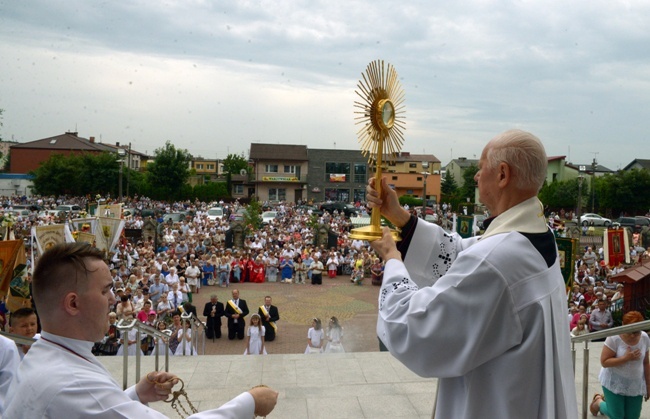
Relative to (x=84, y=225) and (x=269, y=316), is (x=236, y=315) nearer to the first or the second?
(x=269, y=316)

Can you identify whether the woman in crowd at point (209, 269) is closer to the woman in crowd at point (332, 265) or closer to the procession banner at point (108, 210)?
the procession banner at point (108, 210)

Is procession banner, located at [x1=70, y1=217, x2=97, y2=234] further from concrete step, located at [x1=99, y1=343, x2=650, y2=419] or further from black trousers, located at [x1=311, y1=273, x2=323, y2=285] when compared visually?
concrete step, located at [x1=99, y1=343, x2=650, y2=419]

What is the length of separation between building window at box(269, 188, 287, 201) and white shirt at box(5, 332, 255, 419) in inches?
2536

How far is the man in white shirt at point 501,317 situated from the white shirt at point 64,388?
2.71 feet

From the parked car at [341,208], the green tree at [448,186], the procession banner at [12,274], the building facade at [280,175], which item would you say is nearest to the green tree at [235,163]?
the building facade at [280,175]

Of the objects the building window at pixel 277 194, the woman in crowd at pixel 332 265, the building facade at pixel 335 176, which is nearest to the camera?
the woman in crowd at pixel 332 265

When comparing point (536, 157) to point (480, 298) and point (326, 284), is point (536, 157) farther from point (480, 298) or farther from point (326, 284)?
point (326, 284)

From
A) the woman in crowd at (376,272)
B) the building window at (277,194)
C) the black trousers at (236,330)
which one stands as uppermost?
the building window at (277,194)

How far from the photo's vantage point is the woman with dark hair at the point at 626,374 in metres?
5.52

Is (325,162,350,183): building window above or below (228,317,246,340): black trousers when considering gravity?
above

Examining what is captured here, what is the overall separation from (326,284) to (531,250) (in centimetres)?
1964

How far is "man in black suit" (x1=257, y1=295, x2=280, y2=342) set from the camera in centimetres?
1275

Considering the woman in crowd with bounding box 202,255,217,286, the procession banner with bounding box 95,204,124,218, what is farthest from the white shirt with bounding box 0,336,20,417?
the procession banner with bounding box 95,204,124,218

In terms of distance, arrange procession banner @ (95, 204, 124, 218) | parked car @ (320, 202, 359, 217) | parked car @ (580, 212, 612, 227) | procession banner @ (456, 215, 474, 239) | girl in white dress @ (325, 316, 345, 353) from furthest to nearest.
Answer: parked car @ (320, 202, 359, 217), parked car @ (580, 212, 612, 227), procession banner @ (95, 204, 124, 218), procession banner @ (456, 215, 474, 239), girl in white dress @ (325, 316, 345, 353)
